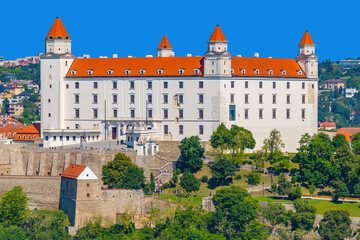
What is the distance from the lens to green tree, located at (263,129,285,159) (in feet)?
360

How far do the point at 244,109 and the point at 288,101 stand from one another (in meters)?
6.41

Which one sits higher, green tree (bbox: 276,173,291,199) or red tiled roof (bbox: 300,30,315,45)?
red tiled roof (bbox: 300,30,315,45)

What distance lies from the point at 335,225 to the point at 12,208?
3297cm

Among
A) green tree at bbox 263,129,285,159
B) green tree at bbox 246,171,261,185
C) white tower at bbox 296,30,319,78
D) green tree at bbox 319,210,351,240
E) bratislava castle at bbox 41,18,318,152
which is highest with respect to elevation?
white tower at bbox 296,30,319,78

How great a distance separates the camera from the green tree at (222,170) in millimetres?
101681

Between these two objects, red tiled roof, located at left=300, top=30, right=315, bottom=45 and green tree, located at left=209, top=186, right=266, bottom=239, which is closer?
green tree, located at left=209, top=186, right=266, bottom=239

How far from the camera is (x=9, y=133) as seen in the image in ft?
408

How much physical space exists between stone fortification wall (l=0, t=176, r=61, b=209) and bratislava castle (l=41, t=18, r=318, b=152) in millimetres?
14297

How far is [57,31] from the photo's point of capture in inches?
4636

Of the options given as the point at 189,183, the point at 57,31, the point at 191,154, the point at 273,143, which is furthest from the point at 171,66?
the point at 189,183

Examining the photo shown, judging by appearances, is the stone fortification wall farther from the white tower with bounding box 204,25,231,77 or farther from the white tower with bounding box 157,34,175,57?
the white tower with bounding box 157,34,175,57

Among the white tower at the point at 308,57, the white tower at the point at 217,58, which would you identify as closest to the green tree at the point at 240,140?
the white tower at the point at 217,58

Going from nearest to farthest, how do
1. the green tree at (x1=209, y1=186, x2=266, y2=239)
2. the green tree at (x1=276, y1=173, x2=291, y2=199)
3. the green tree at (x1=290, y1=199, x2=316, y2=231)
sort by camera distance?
1. the green tree at (x1=209, y1=186, x2=266, y2=239)
2. the green tree at (x1=290, y1=199, x2=316, y2=231)
3. the green tree at (x1=276, y1=173, x2=291, y2=199)

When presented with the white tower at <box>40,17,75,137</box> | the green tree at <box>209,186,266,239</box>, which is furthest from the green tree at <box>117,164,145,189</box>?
the white tower at <box>40,17,75,137</box>
